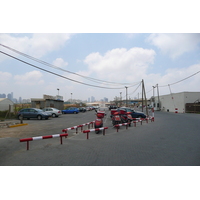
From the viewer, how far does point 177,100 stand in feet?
118

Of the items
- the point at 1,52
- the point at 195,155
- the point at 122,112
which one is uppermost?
the point at 1,52

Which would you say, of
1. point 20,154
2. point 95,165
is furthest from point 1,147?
point 95,165

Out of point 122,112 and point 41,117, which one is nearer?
point 122,112

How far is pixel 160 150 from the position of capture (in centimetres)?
599

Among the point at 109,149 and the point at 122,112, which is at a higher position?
the point at 122,112

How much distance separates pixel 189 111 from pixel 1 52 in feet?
113

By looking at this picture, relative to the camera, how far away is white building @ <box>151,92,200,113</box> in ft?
109

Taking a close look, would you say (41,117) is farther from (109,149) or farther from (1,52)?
(109,149)

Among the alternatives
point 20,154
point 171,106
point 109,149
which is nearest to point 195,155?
point 109,149

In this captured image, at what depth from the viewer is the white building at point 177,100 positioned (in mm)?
33375

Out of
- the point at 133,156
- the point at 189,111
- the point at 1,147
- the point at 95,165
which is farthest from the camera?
the point at 189,111

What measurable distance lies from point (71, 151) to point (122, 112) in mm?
8098

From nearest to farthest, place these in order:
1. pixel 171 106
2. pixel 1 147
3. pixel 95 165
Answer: pixel 95 165 < pixel 1 147 < pixel 171 106

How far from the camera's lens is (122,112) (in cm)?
1345
